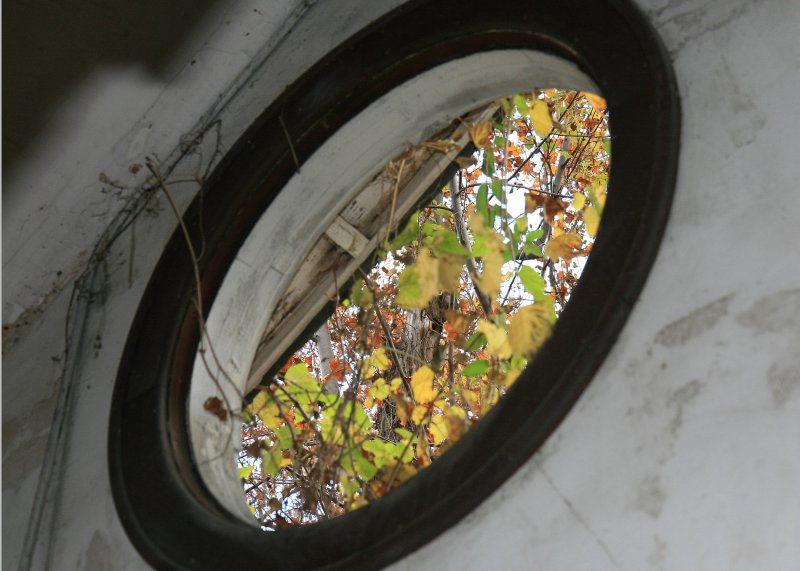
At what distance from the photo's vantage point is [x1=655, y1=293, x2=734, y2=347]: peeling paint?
1482 millimetres

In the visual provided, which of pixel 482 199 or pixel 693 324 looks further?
pixel 482 199

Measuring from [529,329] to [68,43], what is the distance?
1893mm

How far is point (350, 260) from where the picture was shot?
3.26 meters

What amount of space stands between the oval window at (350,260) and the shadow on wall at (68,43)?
0.51m

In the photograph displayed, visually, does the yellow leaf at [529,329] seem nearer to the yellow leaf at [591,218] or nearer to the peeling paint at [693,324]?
the peeling paint at [693,324]

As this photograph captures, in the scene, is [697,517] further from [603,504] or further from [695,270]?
[695,270]

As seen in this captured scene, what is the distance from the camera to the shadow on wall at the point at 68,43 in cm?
294

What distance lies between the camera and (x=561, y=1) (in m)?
2.19

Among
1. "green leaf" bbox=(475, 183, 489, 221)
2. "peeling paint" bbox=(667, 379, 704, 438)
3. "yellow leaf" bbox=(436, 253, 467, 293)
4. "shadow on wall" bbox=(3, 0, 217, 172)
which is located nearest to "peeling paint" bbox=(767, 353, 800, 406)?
"peeling paint" bbox=(667, 379, 704, 438)

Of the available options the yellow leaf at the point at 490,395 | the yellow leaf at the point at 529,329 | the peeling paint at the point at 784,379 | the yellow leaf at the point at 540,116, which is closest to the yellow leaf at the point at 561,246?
the yellow leaf at the point at 540,116

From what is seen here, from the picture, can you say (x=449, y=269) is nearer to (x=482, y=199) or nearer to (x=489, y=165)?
(x=482, y=199)

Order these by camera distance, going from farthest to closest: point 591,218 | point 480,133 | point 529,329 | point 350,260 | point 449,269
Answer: point 350,260
point 480,133
point 591,218
point 449,269
point 529,329

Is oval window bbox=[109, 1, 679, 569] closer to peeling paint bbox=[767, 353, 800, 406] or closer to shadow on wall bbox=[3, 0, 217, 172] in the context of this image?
peeling paint bbox=[767, 353, 800, 406]

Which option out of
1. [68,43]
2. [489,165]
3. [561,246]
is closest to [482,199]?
[489,165]
